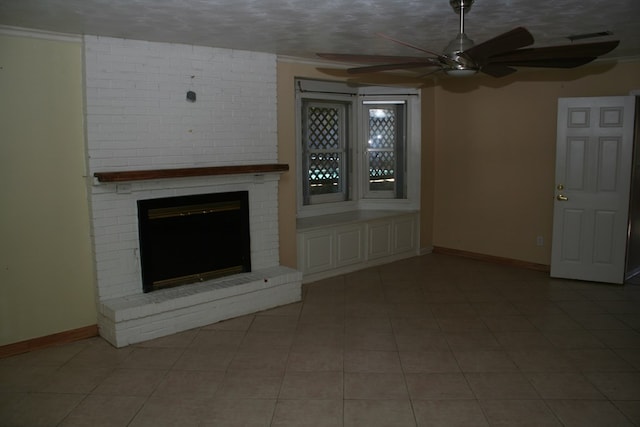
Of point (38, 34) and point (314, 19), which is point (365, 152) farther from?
point (38, 34)

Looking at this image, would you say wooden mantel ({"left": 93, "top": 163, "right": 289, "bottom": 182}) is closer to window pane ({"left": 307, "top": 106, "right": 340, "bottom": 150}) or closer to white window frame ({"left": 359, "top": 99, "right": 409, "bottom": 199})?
window pane ({"left": 307, "top": 106, "right": 340, "bottom": 150})

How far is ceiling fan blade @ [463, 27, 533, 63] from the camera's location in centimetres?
246

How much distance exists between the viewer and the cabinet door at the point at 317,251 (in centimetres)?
572

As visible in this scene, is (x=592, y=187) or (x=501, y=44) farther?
(x=592, y=187)

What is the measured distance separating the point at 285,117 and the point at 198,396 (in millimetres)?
3037

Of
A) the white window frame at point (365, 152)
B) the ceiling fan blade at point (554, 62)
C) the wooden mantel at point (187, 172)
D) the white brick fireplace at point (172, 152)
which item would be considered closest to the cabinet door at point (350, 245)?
the white window frame at point (365, 152)

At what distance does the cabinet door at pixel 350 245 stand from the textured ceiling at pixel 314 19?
7.36 ft

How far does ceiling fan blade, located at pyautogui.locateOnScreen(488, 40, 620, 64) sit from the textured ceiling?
0.47 metres

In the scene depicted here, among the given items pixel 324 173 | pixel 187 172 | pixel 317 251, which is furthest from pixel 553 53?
pixel 324 173

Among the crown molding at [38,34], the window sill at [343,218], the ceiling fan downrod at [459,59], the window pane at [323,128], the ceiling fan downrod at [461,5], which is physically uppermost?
the crown molding at [38,34]

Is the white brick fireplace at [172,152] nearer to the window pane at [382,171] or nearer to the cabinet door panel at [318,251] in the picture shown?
the cabinet door panel at [318,251]

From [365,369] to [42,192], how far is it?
8.95ft

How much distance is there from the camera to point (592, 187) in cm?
560

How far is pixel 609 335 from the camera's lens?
4.20 m
